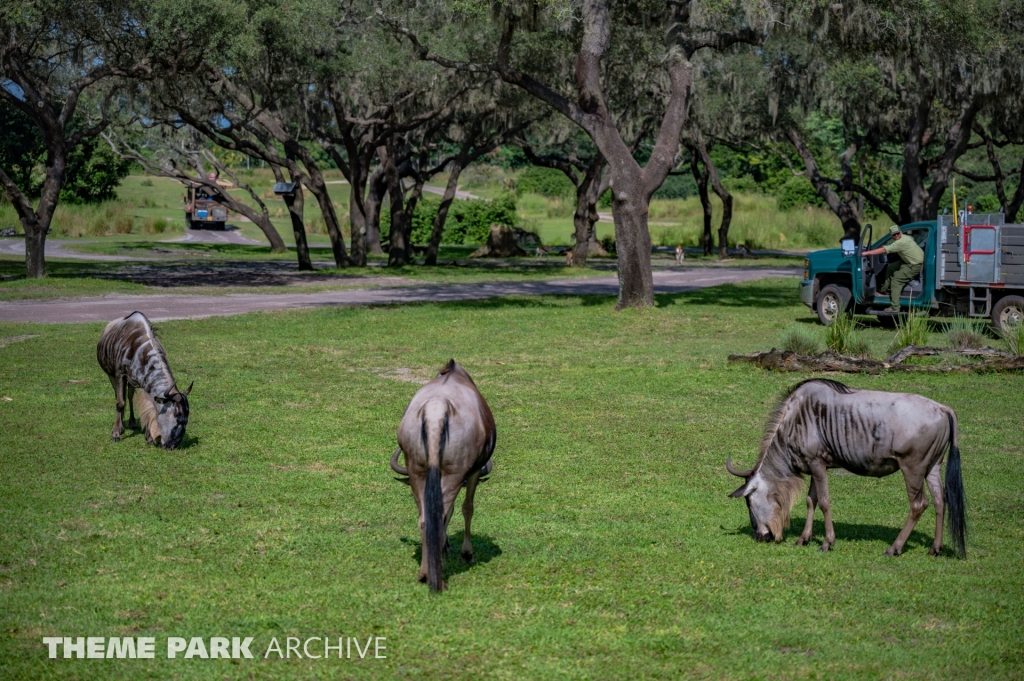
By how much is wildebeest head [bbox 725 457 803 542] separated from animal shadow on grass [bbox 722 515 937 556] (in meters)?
0.15

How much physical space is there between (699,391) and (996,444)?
168 inches

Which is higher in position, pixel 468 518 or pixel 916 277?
pixel 916 277

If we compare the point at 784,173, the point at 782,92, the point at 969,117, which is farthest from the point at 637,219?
the point at 784,173

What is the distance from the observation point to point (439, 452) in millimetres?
7199

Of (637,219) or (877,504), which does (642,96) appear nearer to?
(637,219)

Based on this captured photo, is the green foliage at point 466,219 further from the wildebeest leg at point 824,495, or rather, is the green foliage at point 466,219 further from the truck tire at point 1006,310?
the wildebeest leg at point 824,495

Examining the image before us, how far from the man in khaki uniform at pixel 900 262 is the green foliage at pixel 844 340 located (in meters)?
3.97

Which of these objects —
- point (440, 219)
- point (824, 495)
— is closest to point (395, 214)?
point (440, 219)

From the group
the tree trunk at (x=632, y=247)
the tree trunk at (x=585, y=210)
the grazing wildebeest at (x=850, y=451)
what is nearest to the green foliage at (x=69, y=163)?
the tree trunk at (x=585, y=210)

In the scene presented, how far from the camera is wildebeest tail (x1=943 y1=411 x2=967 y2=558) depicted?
26.2 ft

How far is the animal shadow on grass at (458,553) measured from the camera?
7840mm

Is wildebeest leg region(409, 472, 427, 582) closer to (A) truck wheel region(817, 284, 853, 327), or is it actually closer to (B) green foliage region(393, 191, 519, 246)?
(A) truck wheel region(817, 284, 853, 327)

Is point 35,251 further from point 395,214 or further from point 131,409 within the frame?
point 131,409

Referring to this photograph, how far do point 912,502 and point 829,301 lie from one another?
16.4 meters
